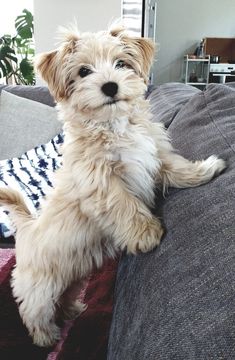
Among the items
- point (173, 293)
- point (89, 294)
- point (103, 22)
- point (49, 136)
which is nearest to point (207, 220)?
point (173, 293)

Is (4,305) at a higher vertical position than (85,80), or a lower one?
lower

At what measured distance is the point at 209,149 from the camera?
96 centimetres

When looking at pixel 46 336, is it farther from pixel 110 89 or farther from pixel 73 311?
pixel 110 89

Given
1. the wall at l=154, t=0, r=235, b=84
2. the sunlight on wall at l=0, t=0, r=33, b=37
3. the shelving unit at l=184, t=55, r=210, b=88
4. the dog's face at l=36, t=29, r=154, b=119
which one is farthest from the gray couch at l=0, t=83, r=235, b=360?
the wall at l=154, t=0, r=235, b=84

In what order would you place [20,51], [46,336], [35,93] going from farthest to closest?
[20,51]
[35,93]
[46,336]

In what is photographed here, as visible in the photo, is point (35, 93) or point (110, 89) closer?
point (110, 89)

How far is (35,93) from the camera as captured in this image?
8.59 ft

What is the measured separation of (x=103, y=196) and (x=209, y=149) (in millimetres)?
290

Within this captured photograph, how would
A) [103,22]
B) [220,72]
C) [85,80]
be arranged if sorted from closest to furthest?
[85,80] → [103,22] → [220,72]

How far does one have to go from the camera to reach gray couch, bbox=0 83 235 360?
50cm

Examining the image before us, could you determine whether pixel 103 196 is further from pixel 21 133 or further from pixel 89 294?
pixel 21 133

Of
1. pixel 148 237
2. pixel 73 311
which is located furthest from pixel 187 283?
pixel 73 311

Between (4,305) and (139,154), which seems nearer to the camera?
(139,154)

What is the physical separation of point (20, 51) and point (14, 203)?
10.6 ft
